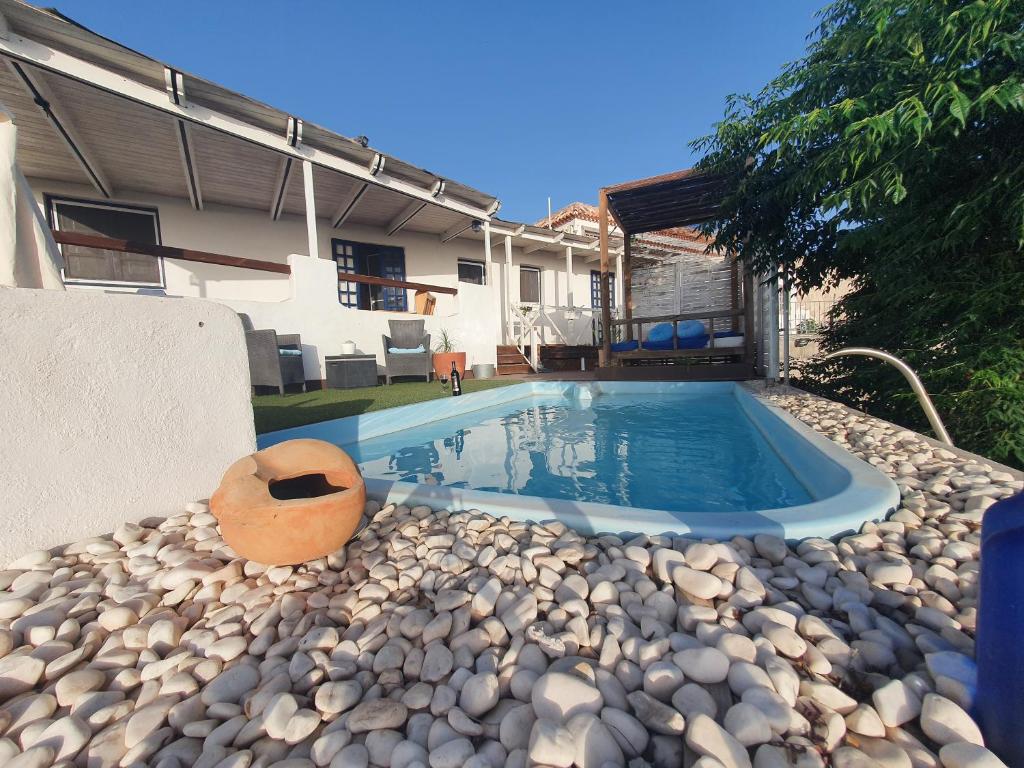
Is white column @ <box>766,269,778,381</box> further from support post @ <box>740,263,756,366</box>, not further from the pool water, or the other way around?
the pool water

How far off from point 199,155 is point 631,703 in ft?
26.7

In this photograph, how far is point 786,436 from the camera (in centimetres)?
297

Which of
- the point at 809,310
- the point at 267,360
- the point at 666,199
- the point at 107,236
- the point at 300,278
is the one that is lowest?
the point at 267,360

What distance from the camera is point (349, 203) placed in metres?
7.95

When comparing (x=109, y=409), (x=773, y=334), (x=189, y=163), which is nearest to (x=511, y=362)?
(x=773, y=334)

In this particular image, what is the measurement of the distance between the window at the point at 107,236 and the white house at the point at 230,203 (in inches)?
0.7

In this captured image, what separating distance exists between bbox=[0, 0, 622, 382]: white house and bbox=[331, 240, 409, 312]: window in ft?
0.09

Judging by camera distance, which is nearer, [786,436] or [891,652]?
[891,652]

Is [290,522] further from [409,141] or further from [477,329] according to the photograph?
[409,141]

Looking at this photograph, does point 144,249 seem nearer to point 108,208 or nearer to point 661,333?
point 108,208

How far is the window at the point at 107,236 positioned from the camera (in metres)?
6.62

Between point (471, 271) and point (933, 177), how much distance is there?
9.38 m

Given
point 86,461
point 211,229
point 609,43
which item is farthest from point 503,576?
point 609,43

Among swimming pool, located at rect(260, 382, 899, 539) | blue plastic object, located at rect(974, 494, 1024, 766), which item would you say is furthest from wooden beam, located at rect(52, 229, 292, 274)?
blue plastic object, located at rect(974, 494, 1024, 766)
